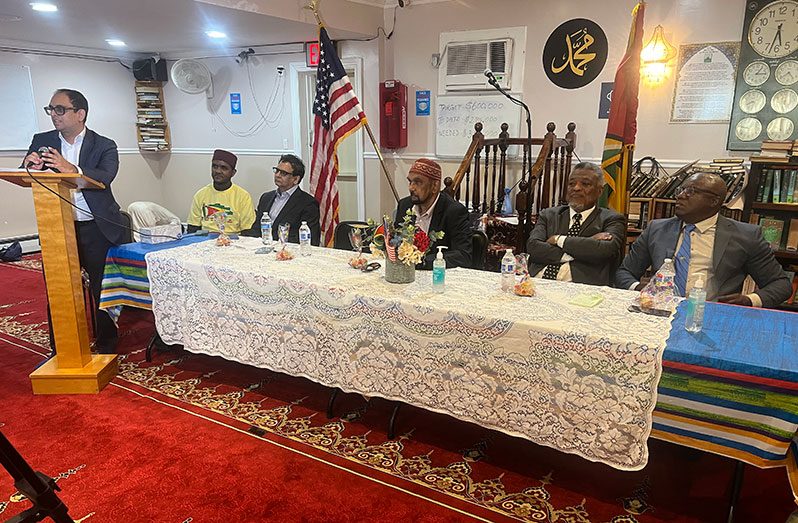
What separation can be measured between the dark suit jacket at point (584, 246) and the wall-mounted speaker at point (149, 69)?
19.5 feet

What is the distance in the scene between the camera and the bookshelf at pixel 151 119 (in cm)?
691

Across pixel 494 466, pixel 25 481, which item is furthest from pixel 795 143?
pixel 25 481

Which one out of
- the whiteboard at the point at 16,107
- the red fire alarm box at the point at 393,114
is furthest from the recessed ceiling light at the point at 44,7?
the red fire alarm box at the point at 393,114

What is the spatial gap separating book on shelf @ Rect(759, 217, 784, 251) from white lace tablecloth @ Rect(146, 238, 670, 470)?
2305 millimetres

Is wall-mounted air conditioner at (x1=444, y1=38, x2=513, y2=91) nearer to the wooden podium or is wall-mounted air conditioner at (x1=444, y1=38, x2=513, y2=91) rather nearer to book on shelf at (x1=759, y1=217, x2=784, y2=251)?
book on shelf at (x1=759, y1=217, x2=784, y2=251)

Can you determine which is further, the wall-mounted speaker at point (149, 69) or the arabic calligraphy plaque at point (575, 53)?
the wall-mounted speaker at point (149, 69)

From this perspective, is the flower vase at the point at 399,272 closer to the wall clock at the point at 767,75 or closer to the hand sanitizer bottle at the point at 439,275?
the hand sanitizer bottle at the point at 439,275

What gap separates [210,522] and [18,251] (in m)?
5.35

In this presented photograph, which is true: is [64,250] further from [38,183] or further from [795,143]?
[795,143]

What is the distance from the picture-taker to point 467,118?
Result: 514 centimetres

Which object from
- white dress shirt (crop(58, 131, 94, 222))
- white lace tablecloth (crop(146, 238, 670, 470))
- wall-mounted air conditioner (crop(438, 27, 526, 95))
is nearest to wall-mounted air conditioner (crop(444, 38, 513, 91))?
wall-mounted air conditioner (crop(438, 27, 526, 95))

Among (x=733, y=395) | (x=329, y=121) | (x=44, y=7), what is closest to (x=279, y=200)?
(x=329, y=121)

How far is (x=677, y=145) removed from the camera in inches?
168

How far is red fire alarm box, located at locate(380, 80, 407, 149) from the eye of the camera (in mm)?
5281
